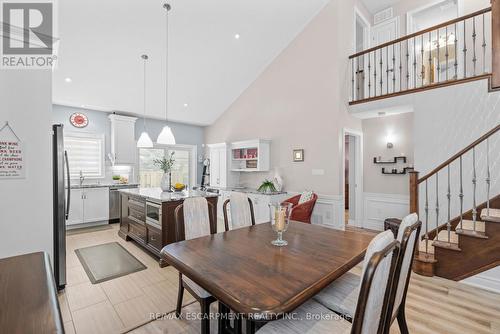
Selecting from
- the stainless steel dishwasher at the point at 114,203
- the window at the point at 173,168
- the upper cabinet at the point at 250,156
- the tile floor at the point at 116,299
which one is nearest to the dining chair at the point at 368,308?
the tile floor at the point at 116,299

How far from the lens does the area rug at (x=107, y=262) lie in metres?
2.94

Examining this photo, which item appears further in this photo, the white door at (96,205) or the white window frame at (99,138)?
the white window frame at (99,138)

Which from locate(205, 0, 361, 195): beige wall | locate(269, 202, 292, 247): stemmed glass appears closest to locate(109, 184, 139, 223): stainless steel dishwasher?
locate(205, 0, 361, 195): beige wall

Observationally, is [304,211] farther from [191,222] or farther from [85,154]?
[85,154]

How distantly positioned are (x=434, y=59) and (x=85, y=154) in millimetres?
7676

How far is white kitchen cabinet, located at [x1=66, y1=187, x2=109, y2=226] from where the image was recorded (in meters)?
4.92

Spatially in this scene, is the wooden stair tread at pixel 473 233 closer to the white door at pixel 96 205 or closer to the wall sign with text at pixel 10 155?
the wall sign with text at pixel 10 155

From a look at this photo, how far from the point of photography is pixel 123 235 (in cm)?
433

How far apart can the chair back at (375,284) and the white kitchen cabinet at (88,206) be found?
5.71 metres

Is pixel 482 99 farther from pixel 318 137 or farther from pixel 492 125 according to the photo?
pixel 318 137

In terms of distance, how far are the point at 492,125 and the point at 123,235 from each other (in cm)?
592

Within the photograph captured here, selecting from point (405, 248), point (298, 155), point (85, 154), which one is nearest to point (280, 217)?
point (405, 248)

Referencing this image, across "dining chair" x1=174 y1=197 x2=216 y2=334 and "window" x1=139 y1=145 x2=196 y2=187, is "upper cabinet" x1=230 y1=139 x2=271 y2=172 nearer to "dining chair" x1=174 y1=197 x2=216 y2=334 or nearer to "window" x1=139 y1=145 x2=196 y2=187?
"window" x1=139 y1=145 x2=196 y2=187

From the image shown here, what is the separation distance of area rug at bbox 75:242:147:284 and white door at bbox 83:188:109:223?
1.51 meters
